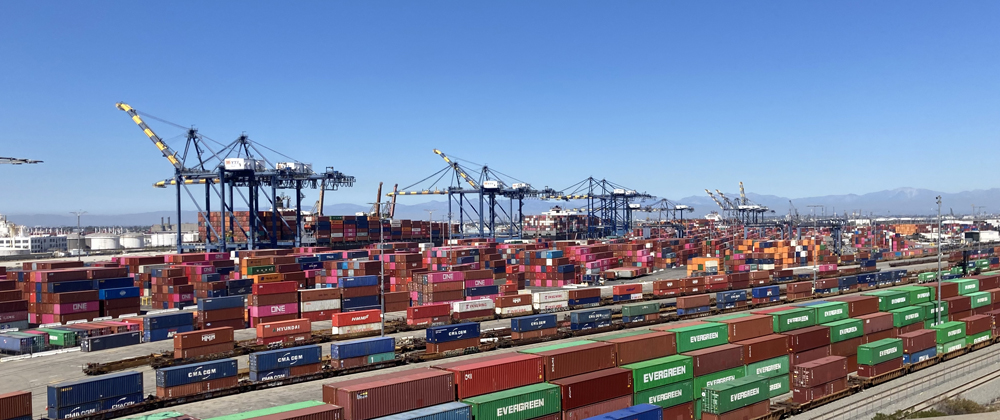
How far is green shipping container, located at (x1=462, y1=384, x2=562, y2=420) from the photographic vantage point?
2434cm

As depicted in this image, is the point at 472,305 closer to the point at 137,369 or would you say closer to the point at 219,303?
the point at 219,303

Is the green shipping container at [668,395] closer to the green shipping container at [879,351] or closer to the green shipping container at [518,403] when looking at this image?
the green shipping container at [518,403]

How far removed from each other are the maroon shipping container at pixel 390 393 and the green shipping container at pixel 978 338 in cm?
3930

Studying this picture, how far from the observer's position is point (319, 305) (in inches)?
2163

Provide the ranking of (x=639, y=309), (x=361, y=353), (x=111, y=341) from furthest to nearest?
(x=639, y=309)
(x=111, y=341)
(x=361, y=353)

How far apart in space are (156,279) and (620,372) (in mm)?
50050

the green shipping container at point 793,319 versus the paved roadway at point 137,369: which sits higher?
the green shipping container at point 793,319

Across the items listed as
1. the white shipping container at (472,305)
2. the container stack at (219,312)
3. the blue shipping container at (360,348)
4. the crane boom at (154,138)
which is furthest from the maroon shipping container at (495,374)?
the crane boom at (154,138)

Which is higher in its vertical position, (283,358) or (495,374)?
(495,374)

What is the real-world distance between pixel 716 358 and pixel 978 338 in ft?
91.8

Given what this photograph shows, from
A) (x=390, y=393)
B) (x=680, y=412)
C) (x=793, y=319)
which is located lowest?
(x=680, y=412)

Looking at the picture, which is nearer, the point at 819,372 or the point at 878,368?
the point at 819,372

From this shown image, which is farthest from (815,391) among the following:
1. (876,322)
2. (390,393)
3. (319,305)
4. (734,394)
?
(319,305)

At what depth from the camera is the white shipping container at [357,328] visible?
47.8 meters
